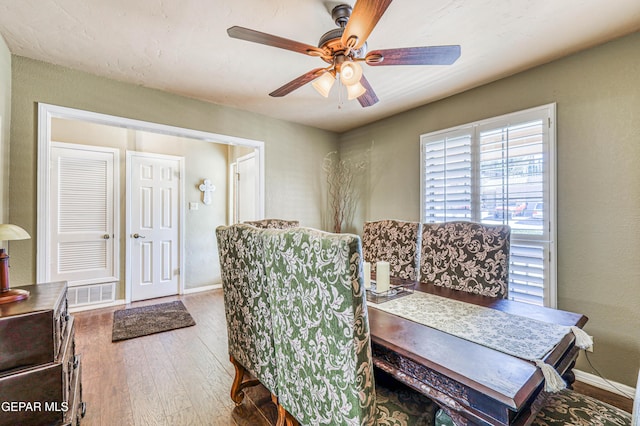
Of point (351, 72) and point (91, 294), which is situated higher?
point (351, 72)

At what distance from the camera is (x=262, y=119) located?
365 centimetres

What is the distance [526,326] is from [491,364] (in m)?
0.46

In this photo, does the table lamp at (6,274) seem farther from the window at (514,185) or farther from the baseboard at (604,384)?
the baseboard at (604,384)

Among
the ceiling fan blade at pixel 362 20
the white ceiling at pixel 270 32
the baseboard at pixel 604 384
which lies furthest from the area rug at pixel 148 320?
the baseboard at pixel 604 384

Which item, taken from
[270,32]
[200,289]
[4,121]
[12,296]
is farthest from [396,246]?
[200,289]

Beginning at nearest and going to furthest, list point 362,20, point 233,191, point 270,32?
point 362,20 → point 270,32 → point 233,191

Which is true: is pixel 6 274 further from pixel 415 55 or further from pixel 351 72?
pixel 415 55

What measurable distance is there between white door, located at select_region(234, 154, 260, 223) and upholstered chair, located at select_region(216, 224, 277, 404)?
2517 mm

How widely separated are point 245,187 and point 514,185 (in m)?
3.49

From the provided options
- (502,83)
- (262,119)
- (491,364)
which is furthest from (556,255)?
(262,119)

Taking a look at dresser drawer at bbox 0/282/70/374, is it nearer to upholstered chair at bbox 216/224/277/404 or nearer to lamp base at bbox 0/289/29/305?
lamp base at bbox 0/289/29/305

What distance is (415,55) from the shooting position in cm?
161

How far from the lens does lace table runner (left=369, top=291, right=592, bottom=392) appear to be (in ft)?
3.39

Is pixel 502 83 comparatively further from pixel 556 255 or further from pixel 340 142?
pixel 340 142
